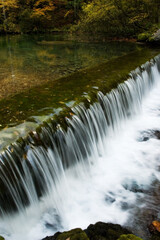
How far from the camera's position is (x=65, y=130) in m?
4.14

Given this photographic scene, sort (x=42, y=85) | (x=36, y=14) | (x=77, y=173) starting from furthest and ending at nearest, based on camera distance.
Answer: (x=36, y=14)
(x=42, y=85)
(x=77, y=173)

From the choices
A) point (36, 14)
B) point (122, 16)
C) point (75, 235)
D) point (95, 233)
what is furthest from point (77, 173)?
point (36, 14)

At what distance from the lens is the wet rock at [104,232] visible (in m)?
2.50

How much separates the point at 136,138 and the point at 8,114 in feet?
11.4

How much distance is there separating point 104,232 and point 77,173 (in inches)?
70.0

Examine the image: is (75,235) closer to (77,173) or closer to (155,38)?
(77,173)

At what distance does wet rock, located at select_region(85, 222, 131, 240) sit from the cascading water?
69 centimetres

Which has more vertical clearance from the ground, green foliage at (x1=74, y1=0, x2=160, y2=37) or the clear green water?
green foliage at (x1=74, y1=0, x2=160, y2=37)

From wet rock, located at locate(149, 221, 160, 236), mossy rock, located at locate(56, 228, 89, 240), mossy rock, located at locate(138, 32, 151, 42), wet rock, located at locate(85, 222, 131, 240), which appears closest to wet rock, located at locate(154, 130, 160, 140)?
wet rock, located at locate(149, 221, 160, 236)

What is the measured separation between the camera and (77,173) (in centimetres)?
435

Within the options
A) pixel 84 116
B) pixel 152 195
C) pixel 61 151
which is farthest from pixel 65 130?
pixel 152 195

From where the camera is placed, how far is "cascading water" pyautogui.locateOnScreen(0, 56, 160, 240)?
3.20 m

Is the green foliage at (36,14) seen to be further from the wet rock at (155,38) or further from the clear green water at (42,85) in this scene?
the clear green water at (42,85)

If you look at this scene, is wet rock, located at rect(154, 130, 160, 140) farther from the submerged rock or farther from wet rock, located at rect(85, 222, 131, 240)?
wet rock, located at rect(85, 222, 131, 240)
